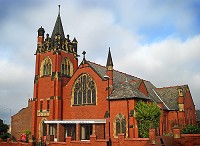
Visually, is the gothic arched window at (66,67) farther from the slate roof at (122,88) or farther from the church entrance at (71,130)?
the church entrance at (71,130)

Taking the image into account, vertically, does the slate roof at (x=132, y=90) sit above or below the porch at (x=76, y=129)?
above

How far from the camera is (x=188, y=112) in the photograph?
51.2 meters

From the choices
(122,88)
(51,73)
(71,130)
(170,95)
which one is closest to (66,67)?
(51,73)

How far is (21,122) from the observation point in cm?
5488

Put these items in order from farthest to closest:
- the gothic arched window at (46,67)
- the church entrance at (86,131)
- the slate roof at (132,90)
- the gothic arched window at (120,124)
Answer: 1. the gothic arched window at (46,67)
2. the church entrance at (86,131)
3. the slate roof at (132,90)
4. the gothic arched window at (120,124)

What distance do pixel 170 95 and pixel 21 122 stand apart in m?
31.1

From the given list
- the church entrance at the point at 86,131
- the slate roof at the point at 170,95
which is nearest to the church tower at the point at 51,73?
the church entrance at the point at 86,131

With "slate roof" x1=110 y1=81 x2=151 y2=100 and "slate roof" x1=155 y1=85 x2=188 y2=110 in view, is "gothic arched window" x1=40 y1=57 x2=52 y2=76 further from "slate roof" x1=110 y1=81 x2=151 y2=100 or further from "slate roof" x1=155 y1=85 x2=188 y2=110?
"slate roof" x1=155 y1=85 x2=188 y2=110

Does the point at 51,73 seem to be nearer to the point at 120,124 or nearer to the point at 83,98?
the point at 83,98

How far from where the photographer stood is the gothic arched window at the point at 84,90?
135ft

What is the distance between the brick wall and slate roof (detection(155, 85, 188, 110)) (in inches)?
1068

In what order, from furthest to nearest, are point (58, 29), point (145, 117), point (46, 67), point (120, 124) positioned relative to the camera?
point (58, 29)
point (46, 67)
point (120, 124)
point (145, 117)

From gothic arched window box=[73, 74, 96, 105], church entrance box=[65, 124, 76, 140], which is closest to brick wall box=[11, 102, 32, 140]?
church entrance box=[65, 124, 76, 140]

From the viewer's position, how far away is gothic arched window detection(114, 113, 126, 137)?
36.0 meters
